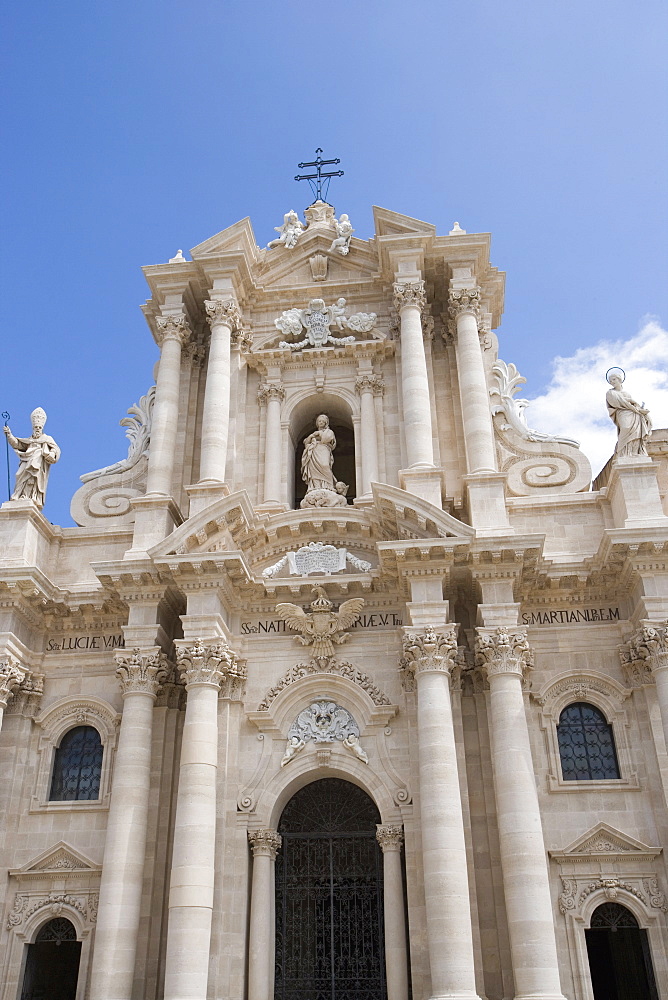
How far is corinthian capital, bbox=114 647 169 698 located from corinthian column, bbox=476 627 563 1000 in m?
5.86

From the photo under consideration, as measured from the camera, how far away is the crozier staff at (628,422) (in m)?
18.7

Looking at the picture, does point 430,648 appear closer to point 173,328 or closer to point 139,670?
point 139,670

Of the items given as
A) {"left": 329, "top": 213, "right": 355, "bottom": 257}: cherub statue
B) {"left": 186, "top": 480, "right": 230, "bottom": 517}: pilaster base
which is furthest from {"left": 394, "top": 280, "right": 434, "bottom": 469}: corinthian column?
{"left": 186, "top": 480, "right": 230, "bottom": 517}: pilaster base

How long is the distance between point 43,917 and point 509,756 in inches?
345

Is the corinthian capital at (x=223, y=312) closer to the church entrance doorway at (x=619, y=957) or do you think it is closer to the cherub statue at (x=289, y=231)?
the cherub statue at (x=289, y=231)

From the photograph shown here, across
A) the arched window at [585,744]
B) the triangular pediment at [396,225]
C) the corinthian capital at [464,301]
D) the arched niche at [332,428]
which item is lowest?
the arched window at [585,744]

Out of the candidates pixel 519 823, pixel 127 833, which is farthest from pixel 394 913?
pixel 127 833

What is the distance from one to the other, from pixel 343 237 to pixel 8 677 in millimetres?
13010

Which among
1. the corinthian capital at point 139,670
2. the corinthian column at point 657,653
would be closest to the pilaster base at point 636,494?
the corinthian column at point 657,653

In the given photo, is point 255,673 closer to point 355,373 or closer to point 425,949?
point 425,949

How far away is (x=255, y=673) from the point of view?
59.0 feet

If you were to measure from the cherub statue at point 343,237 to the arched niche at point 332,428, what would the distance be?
3.94 meters

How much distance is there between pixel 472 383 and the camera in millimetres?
19984

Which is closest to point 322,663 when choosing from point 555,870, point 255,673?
point 255,673
